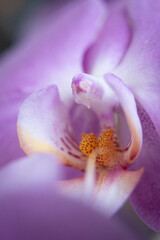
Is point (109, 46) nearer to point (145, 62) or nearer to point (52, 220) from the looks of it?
point (145, 62)

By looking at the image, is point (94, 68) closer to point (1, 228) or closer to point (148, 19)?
point (148, 19)

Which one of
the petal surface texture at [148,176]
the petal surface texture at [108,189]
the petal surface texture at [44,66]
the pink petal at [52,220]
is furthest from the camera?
the petal surface texture at [44,66]

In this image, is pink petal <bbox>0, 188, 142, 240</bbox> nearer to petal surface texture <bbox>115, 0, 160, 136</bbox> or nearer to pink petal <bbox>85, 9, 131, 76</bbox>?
petal surface texture <bbox>115, 0, 160, 136</bbox>

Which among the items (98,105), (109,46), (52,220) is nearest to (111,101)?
(98,105)

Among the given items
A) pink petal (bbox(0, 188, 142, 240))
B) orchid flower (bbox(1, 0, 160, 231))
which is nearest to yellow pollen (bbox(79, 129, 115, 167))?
orchid flower (bbox(1, 0, 160, 231))

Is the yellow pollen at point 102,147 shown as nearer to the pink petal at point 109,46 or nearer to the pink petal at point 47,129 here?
the pink petal at point 47,129

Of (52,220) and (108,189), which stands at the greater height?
(52,220)

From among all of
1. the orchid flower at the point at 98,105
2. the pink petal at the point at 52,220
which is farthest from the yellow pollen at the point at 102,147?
the pink petal at the point at 52,220
